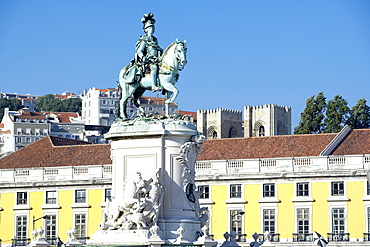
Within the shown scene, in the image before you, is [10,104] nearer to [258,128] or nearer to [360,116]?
[258,128]

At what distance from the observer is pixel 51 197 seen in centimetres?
6875

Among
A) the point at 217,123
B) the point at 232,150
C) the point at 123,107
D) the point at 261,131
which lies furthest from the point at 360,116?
the point at 123,107

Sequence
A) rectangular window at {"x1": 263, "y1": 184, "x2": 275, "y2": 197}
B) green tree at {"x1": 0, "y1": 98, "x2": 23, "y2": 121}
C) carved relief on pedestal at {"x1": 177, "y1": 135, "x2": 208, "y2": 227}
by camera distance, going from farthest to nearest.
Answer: green tree at {"x1": 0, "y1": 98, "x2": 23, "y2": 121}
rectangular window at {"x1": 263, "y1": 184, "x2": 275, "y2": 197}
carved relief on pedestal at {"x1": 177, "y1": 135, "x2": 208, "y2": 227}

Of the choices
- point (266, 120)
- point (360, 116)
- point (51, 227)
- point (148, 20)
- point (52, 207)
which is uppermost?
point (266, 120)

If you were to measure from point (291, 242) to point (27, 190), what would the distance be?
54.0ft

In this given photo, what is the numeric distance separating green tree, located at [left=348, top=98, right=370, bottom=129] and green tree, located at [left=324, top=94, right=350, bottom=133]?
32.7 inches

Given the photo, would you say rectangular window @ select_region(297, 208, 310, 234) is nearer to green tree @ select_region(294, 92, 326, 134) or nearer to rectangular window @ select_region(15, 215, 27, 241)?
rectangular window @ select_region(15, 215, 27, 241)

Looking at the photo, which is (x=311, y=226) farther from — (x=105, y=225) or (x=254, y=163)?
(x=105, y=225)

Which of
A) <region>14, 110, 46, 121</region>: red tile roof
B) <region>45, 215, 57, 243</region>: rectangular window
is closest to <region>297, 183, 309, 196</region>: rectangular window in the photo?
<region>45, 215, 57, 243</region>: rectangular window

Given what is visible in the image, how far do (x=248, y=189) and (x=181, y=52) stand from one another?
1505 inches

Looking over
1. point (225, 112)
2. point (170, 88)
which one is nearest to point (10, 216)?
point (170, 88)

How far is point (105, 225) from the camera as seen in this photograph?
27.3 m

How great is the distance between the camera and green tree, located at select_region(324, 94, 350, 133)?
331ft

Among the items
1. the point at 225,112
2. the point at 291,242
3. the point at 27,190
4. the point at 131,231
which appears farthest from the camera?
the point at 225,112
